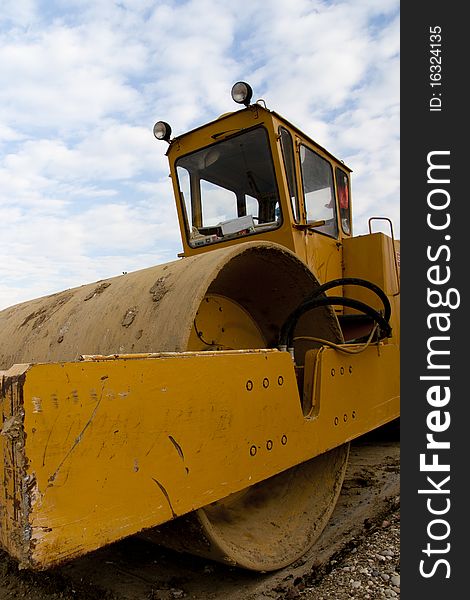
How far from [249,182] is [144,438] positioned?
2318 mm

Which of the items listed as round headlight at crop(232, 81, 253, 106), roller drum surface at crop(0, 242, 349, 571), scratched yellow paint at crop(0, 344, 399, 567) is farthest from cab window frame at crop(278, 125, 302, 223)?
scratched yellow paint at crop(0, 344, 399, 567)

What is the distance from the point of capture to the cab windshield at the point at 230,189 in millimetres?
3291

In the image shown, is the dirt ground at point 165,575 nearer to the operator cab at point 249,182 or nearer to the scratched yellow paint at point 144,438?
the scratched yellow paint at point 144,438

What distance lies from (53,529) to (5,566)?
A: 1.48 metres

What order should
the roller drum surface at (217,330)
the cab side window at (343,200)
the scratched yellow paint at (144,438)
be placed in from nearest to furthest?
the scratched yellow paint at (144,438)
the roller drum surface at (217,330)
the cab side window at (343,200)

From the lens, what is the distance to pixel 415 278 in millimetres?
1983

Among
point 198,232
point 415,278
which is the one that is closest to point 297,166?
point 198,232

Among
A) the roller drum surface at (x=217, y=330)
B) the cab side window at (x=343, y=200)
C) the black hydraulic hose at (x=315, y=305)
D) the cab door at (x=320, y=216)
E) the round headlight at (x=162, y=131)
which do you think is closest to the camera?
the roller drum surface at (x=217, y=330)

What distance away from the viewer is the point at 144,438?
139 cm

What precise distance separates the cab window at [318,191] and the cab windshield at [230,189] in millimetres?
285

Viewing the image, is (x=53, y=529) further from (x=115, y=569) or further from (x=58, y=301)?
(x=58, y=301)

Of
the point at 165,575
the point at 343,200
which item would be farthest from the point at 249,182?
the point at 165,575

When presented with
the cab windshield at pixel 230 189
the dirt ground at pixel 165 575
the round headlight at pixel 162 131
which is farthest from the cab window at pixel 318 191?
the dirt ground at pixel 165 575

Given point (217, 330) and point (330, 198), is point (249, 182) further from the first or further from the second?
point (217, 330)
